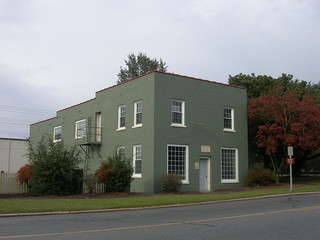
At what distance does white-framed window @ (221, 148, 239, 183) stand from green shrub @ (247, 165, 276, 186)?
37.1 inches

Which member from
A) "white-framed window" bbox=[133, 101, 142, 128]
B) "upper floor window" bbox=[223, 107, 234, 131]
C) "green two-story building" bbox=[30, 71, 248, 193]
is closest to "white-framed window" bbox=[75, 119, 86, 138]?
"green two-story building" bbox=[30, 71, 248, 193]

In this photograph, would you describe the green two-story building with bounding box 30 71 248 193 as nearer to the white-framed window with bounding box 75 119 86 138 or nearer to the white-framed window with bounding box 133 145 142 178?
the white-framed window with bounding box 133 145 142 178

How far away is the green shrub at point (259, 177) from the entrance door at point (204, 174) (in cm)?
310

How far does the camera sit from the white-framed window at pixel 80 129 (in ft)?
102

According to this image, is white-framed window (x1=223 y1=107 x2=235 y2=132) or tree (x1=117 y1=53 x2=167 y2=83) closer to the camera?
white-framed window (x1=223 y1=107 x2=235 y2=132)

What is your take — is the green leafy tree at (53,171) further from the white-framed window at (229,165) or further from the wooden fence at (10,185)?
the white-framed window at (229,165)

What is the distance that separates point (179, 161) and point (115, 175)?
179 inches

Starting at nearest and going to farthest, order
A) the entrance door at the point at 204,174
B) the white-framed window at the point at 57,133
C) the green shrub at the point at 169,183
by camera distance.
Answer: the green shrub at the point at 169,183, the entrance door at the point at 204,174, the white-framed window at the point at 57,133

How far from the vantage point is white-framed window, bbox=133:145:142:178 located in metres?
23.3

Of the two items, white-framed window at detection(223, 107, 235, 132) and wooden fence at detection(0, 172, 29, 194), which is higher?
white-framed window at detection(223, 107, 235, 132)

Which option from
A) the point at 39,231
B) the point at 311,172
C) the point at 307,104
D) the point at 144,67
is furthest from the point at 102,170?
the point at 311,172

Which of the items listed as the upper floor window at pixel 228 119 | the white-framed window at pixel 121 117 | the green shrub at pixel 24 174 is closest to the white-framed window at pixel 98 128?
the white-framed window at pixel 121 117

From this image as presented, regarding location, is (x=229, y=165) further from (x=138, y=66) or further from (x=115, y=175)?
(x=138, y=66)

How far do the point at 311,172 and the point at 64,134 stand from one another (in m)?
52.3
